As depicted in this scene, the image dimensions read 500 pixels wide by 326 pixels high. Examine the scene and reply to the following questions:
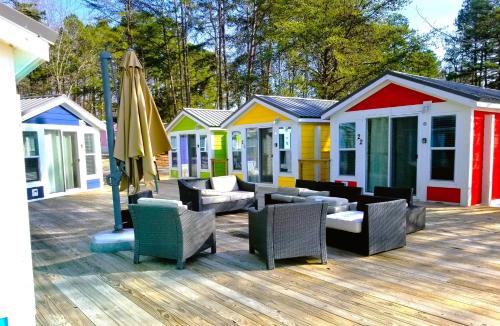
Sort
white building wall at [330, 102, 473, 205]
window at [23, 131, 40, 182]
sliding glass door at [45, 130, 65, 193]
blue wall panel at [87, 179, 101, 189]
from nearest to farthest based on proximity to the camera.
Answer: white building wall at [330, 102, 473, 205] < window at [23, 131, 40, 182] < sliding glass door at [45, 130, 65, 193] < blue wall panel at [87, 179, 101, 189]

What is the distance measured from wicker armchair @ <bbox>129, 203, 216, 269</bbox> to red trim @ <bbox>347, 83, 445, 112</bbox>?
5.92 meters

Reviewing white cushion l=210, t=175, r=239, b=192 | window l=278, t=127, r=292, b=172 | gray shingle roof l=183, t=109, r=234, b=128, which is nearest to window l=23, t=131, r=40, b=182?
white cushion l=210, t=175, r=239, b=192

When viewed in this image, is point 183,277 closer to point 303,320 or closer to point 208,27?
point 303,320

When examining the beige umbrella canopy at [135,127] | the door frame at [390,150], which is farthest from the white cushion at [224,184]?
Result: the door frame at [390,150]

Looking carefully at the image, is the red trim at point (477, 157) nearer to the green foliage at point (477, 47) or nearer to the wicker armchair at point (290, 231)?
the wicker armchair at point (290, 231)

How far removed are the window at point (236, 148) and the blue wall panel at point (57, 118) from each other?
16.7 ft

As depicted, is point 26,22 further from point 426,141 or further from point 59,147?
point 59,147

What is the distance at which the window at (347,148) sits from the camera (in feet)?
29.4

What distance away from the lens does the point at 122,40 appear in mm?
20766

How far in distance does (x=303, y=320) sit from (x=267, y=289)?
2.11 ft

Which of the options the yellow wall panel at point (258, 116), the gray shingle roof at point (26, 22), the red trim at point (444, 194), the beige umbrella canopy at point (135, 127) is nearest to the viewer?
the gray shingle roof at point (26, 22)

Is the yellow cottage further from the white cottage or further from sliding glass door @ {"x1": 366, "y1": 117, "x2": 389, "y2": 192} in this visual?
sliding glass door @ {"x1": 366, "y1": 117, "x2": 389, "y2": 192}

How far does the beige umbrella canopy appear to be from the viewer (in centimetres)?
419

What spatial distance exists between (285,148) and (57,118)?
22.3ft
